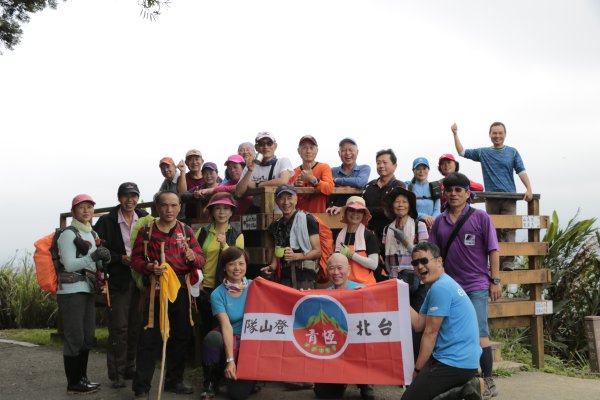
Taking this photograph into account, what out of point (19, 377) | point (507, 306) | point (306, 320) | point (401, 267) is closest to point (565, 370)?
point (507, 306)

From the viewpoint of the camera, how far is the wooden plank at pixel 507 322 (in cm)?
995

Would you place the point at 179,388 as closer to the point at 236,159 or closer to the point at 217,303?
the point at 217,303

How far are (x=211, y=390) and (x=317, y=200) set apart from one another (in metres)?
2.53

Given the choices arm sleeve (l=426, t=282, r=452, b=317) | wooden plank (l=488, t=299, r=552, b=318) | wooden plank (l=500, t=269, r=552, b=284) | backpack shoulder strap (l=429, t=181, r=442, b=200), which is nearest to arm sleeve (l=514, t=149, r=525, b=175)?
wooden plank (l=500, t=269, r=552, b=284)

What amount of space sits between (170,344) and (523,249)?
219 inches

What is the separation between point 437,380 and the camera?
595 cm

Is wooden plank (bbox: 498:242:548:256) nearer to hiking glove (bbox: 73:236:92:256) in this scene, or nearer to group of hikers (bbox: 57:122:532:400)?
group of hikers (bbox: 57:122:532:400)

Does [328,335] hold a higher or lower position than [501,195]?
lower

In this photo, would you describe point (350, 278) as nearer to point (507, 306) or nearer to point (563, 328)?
point (507, 306)

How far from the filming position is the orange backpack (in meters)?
7.37

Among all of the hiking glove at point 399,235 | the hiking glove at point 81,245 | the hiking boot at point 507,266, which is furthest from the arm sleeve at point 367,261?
the hiking boot at point 507,266

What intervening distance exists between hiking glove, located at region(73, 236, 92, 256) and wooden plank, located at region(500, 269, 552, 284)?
5.60 meters

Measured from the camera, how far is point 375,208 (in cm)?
794

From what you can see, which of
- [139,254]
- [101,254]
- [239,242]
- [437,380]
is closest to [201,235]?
[239,242]
